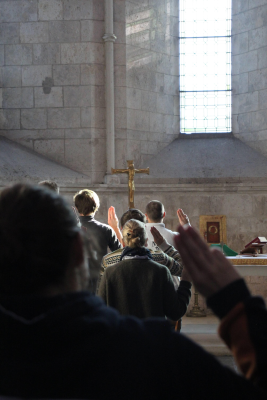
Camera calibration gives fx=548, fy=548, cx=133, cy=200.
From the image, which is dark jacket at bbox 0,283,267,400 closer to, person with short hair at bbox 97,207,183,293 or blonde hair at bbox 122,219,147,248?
blonde hair at bbox 122,219,147,248

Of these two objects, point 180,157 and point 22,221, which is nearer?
point 22,221

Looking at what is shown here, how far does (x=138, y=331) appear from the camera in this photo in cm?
93

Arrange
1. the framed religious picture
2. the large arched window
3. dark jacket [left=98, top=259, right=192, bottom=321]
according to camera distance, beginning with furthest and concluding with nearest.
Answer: the large arched window, the framed religious picture, dark jacket [left=98, top=259, right=192, bottom=321]

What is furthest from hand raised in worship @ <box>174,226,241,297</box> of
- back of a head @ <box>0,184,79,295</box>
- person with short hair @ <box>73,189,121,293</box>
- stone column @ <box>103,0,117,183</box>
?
stone column @ <box>103,0,117,183</box>

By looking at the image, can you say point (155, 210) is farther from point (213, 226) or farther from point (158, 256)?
point (213, 226)

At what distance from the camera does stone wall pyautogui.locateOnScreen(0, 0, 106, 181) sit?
27.0 ft

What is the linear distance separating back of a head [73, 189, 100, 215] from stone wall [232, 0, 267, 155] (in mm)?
5492

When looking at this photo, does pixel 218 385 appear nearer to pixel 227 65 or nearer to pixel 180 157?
pixel 180 157

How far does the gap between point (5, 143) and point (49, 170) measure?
831 millimetres

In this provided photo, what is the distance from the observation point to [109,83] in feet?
27.1

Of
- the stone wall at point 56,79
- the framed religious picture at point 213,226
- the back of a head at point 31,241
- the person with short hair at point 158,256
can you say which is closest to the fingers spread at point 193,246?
the back of a head at point 31,241

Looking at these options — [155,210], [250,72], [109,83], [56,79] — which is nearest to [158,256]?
[155,210]

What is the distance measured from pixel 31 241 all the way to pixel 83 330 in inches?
7.0

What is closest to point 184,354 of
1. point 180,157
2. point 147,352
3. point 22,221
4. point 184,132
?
point 147,352
